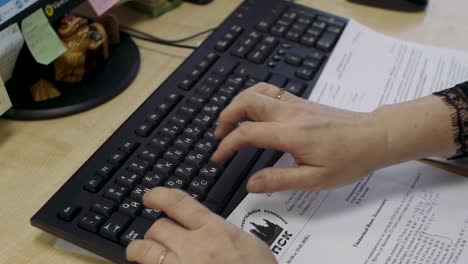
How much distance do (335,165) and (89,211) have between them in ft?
0.84

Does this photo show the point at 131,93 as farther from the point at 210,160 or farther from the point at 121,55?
the point at 210,160

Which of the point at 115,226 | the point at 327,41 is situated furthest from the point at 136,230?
the point at 327,41

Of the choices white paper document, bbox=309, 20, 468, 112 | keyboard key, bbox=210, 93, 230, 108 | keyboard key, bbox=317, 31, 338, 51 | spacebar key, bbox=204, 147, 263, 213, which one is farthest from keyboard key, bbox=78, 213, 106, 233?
keyboard key, bbox=317, 31, 338, 51

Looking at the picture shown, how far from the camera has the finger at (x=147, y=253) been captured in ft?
1.58

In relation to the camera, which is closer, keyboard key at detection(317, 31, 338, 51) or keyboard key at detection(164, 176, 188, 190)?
keyboard key at detection(164, 176, 188, 190)

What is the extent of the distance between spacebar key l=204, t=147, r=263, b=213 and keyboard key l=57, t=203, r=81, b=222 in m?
0.13

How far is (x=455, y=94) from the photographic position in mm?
648

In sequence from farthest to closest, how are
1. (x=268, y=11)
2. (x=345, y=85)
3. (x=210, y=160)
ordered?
(x=268, y=11), (x=345, y=85), (x=210, y=160)

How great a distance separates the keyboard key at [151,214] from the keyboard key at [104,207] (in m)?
0.03

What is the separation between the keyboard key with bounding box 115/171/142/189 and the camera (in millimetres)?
562

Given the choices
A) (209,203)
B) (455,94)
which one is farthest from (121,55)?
(455,94)

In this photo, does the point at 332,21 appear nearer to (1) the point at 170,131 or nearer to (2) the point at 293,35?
(2) the point at 293,35

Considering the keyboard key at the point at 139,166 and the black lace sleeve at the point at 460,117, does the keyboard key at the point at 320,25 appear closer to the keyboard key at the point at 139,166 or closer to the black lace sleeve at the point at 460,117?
the black lace sleeve at the point at 460,117

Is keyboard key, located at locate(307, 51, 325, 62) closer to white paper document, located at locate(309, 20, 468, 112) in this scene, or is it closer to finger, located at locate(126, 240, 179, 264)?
white paper document, located at locate(309, 20, 468, 112)
